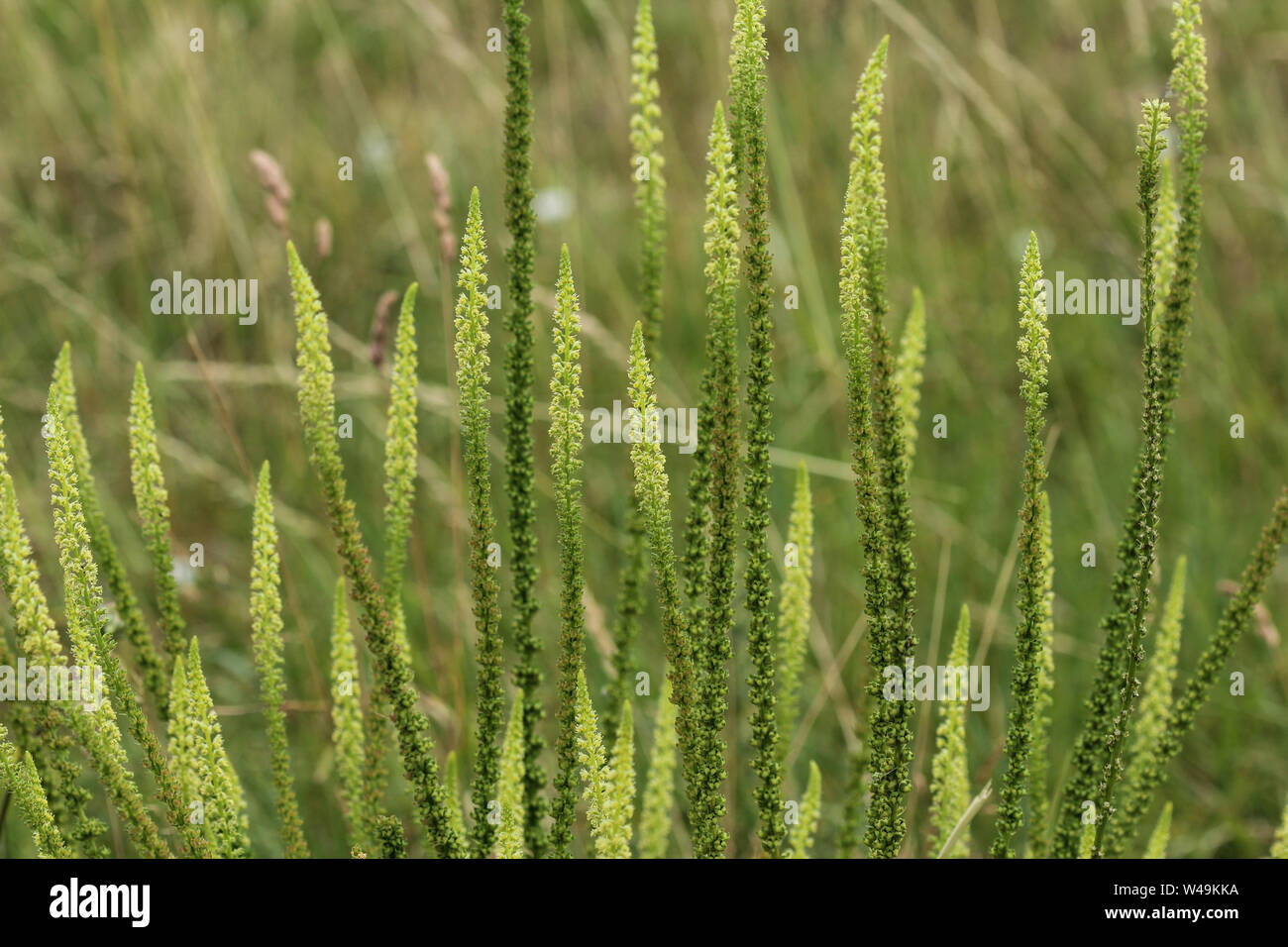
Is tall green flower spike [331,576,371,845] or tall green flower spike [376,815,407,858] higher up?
tall green flower spike [331,576,371,845]

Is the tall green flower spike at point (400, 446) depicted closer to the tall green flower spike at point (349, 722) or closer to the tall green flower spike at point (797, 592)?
the tall green flower spike at point (349, 722)

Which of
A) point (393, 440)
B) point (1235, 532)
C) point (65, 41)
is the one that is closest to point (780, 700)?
point (393, 440)

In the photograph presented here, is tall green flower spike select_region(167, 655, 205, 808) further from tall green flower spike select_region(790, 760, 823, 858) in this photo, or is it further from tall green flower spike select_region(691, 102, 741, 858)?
tall green flower spike select_region(790, 760, 823, 858)

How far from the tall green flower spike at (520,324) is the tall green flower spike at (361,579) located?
0.49 ft

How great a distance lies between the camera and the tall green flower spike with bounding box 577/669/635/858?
1.66 meters

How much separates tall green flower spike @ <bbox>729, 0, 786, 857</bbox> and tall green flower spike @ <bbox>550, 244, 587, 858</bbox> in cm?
22

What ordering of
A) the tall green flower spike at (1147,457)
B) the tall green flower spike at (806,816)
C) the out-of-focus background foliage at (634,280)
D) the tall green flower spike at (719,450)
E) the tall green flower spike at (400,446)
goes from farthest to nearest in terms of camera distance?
the out-of-focus background foliage at (634,280) → the tall green flower spike at (806,816) → the tall green flower spike at (400,446) → the tall green flower spike at (719,450) → the tall green flower spike at (1147,457)

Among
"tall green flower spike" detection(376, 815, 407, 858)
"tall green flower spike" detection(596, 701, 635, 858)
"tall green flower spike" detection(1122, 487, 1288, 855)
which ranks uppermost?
"tall green flower spike" detection(1122, 487, 1288, 855)

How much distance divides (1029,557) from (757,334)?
48 centimetres

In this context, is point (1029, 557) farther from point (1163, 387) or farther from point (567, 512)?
point (567, 512)

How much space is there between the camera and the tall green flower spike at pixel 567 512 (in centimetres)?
159

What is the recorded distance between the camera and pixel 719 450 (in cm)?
166

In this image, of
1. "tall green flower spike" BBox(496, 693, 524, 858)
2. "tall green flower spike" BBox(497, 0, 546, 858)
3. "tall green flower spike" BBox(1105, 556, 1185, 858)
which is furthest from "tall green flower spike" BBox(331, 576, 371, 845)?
"tall green flower spike" BBox(1105, 556, 1185, 858)

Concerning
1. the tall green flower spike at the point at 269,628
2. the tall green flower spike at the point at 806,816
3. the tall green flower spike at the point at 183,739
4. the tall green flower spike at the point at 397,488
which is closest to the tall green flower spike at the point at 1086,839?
the tall green flower spike at the point at 806,816
